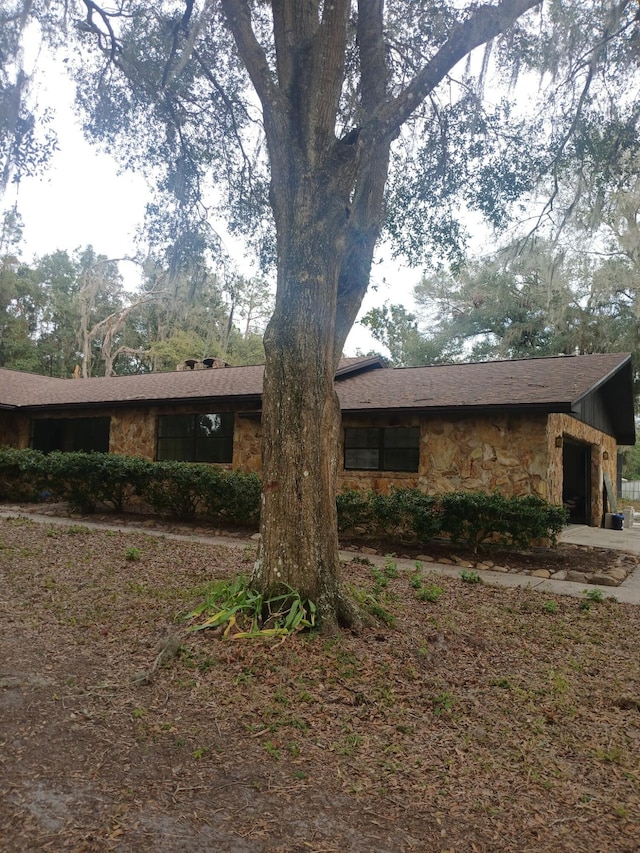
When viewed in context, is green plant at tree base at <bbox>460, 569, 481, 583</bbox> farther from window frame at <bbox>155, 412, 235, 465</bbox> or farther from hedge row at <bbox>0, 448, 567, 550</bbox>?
window frame at <bbox>155, 412, 235, 465</bbox>

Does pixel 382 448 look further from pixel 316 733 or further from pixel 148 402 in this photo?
pixel 316 733

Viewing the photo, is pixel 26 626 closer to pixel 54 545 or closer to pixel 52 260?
pixel 54 545

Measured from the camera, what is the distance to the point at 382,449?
36.9 feet

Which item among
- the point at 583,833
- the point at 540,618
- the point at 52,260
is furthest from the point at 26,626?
the point at 52,260

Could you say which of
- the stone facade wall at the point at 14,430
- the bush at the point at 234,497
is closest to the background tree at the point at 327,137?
the bush at the point at 234,497

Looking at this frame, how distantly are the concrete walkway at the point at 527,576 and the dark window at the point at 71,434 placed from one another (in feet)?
9.74

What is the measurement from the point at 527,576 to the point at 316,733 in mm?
5085

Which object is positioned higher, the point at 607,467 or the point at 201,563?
the point at 607,467

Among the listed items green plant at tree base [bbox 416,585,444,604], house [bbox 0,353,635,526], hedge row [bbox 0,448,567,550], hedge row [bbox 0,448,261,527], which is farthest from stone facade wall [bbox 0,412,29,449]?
green plant at tree base [bbox 416,585,444,604]

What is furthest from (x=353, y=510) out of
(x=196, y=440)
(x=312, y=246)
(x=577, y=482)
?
(x=577, y=482)

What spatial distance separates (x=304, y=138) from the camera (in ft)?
15.6

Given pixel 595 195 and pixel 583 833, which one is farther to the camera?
pixel 595 195

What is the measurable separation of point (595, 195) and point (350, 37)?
12.4 feet

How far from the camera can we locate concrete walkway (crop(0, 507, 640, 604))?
21.4 feet
